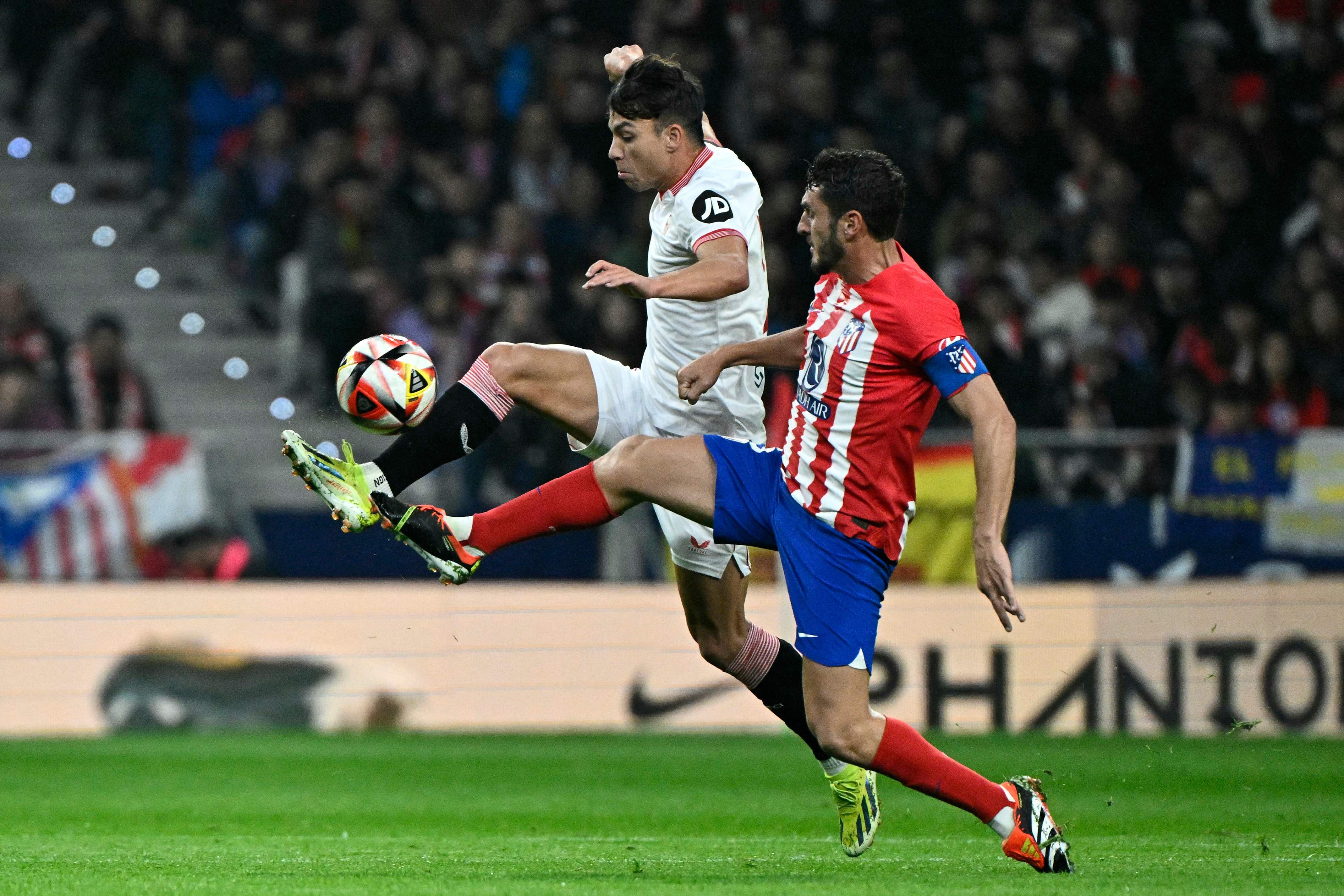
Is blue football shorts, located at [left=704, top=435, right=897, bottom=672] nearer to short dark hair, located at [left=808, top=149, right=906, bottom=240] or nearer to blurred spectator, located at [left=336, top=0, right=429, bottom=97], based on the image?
short dark hair, located at [left=808, top=149, right=906, bottom=240]

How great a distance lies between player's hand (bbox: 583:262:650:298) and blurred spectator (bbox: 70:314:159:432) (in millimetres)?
7823

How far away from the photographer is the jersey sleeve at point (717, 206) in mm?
6352

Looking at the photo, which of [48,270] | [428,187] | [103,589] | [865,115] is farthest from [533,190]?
[103,589]

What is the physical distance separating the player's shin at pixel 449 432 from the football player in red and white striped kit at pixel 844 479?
18cm

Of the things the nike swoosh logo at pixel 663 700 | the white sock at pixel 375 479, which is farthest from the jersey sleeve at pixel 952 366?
the nike swoosh logo at pixel 663 700

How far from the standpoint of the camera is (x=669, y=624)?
11750 millimetres

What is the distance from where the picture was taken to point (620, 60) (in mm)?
7051

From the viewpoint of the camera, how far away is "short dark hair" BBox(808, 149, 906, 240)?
5820 mm

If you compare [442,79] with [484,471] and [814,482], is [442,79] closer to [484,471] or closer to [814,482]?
[484,471]

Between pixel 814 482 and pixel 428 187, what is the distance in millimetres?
9036

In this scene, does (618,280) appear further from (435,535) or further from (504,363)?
(435,535)

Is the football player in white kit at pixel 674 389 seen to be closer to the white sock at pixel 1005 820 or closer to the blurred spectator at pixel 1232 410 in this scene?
the white sock at pixel 1005 820

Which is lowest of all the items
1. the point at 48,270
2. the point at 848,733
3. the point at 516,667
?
the point at 516,667

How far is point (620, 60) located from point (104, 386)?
695cm
